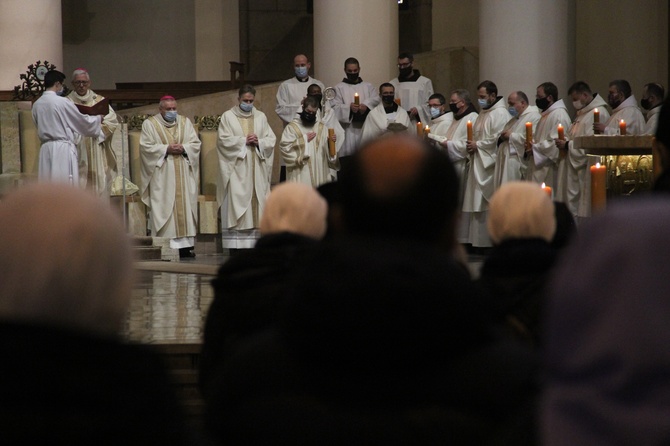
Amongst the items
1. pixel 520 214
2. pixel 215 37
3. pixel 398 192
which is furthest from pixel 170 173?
pixel 398 192

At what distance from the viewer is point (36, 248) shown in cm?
195

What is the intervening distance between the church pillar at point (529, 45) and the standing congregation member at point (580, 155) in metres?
2.14

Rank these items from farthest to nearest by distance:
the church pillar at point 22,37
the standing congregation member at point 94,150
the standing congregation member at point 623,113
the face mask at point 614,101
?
1. the church pillar at point 22,37
2. the standing congregation member at point 94,150
3. the face mask at point 614,101
4. the standing congregation member at point 623,113

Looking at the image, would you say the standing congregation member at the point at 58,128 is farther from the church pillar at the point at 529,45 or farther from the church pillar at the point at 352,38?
the church pillar at the point at 529,45

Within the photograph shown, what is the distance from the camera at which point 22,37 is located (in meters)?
17.1

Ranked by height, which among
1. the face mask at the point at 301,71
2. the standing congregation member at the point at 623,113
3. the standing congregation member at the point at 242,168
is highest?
the face mask at the point at 301,71

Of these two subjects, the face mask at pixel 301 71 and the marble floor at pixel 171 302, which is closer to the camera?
the marble floor at pixel 171 302

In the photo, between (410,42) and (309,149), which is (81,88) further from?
(410,42)

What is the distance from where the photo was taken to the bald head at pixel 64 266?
6.40 ft

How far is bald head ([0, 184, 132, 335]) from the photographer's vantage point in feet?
6.40

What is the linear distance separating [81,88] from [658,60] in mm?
8182

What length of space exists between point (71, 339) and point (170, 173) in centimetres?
1321

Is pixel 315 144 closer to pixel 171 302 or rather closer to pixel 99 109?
Answer: pixel 99 109

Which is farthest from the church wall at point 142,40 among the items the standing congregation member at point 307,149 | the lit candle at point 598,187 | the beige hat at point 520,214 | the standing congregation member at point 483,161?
the beige hat at point 520,214
